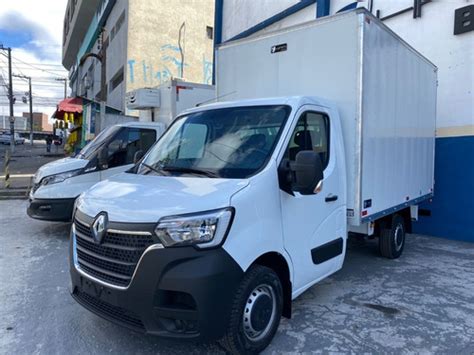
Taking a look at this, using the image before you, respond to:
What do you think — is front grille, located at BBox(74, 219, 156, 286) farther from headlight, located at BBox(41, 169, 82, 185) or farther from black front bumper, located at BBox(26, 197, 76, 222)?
headlight, located at BBox(41, 169, 82, 185)

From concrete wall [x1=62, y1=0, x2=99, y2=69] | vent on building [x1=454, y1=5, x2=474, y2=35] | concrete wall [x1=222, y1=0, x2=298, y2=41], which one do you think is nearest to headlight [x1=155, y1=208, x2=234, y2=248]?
vent on building [x1=454, y1=5, x2=474, y2=35]

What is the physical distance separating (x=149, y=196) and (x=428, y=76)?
5848 mm

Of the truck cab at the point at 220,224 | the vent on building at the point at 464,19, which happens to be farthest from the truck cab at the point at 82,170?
the vent on building at the point at 464,19

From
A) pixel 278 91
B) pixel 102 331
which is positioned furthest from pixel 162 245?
pixel 278 91

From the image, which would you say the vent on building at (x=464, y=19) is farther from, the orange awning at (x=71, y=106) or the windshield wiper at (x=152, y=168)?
the orange awning at (x=71, y=106)

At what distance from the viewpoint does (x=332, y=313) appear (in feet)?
13.7

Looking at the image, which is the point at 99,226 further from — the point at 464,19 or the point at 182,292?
the point at 464,19

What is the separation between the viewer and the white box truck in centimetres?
277

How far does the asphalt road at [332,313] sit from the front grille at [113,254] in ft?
2.55

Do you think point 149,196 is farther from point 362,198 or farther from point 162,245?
point 362,198

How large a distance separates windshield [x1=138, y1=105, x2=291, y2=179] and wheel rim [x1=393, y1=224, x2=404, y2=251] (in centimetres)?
357

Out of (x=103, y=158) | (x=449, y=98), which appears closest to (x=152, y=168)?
(x=103, y=158)

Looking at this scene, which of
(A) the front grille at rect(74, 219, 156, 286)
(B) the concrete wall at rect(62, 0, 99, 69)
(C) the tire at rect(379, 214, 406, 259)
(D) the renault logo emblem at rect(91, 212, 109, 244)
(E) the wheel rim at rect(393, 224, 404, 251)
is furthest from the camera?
(B) the concrete wall at rect(62, 0, 99, 69)

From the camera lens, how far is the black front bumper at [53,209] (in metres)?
6.82
